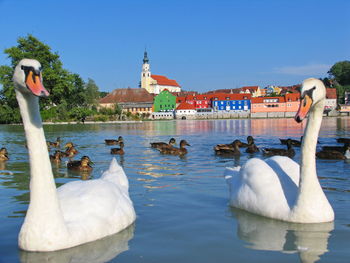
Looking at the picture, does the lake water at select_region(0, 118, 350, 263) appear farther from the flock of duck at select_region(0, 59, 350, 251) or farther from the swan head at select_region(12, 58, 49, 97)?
the swan head at select_region(12, 58, 49, 97)

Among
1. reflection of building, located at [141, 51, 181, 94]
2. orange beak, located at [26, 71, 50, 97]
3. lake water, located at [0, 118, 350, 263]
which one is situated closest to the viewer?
orange beak, located at [26, 71, 50, 97]

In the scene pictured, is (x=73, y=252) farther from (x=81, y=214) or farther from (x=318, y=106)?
(x=318, y=106)

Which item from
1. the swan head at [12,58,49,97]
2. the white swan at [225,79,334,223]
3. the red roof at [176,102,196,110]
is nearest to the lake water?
the white swan at [225,79,334,223]

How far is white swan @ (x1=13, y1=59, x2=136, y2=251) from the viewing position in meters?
3.88

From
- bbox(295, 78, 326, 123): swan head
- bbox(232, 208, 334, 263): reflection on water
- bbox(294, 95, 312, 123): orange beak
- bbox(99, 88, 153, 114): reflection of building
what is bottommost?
bbox(232, 208, 334, 263): reflection on water

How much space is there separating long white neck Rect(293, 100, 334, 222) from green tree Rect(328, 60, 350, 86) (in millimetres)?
133046

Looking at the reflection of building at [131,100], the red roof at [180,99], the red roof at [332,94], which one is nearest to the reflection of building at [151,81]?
the red roof at [180,99]

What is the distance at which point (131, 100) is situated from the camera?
113 metres

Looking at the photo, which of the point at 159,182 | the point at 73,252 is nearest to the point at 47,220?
the point at 73,252

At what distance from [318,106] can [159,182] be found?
450 cm

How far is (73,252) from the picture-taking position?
4352mm

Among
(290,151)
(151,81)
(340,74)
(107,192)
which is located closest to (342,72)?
(340,74)

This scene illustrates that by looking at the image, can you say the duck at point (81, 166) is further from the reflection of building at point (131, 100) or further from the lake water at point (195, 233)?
the reflection of building at point (131, 100)

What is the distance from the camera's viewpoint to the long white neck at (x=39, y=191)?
4.11 metres
